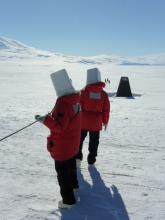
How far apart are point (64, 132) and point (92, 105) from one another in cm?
168

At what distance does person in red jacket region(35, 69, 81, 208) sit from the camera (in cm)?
390

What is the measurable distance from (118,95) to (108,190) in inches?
450

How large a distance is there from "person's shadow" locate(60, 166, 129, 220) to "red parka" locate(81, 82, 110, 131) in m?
0.90

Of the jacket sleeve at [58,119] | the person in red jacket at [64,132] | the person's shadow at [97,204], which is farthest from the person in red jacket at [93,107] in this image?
the jacket sleeve at [58,119]

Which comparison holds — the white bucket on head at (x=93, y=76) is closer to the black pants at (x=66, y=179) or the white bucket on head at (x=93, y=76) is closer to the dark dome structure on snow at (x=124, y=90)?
the black pants at (x=66, y=179)

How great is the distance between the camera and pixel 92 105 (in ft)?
18.5

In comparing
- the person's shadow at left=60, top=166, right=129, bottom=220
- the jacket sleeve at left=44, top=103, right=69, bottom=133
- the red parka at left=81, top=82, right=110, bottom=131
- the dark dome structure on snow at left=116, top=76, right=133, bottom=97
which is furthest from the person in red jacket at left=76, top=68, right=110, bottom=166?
the dark dome structure on snow at left=116, top=76, right=133, bottom=97

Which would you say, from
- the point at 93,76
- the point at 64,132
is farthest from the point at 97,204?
the point at 93,76

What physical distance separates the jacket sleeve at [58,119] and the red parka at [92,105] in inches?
67.3

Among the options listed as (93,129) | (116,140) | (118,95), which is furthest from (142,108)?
(93,129)

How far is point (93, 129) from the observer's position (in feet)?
18.5

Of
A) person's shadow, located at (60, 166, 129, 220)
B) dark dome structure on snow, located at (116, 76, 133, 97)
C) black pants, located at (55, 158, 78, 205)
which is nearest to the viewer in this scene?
person's shadow, located at (60, 166, 129, 220)

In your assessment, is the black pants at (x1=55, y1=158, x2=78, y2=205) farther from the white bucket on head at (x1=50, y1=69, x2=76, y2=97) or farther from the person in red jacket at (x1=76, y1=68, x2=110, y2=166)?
the person in red jacket at (x1=76, y1=68, x2=110, y2=166)

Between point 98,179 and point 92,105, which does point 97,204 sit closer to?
point 98,179
